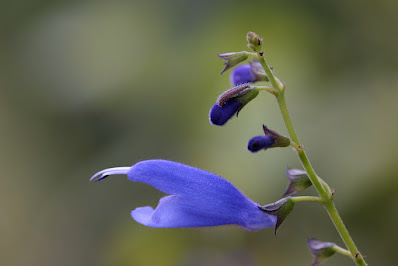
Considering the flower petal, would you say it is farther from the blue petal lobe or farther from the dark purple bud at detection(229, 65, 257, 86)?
the dark purple bud at detection(229, 65, 257, 86)

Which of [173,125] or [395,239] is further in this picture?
[173,125]

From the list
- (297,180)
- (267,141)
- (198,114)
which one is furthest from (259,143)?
(198,114)

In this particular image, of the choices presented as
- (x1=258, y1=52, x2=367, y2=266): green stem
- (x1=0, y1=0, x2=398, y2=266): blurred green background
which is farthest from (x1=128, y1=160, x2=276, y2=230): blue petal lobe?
(x1=0, y1=0, x2=398, y2=266): blurred green background

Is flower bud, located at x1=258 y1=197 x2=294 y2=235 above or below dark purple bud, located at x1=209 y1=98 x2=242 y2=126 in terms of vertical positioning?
below

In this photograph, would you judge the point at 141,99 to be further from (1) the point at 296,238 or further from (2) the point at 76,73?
(1) the point at 296,238

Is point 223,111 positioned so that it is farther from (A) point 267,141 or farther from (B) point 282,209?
(B) point 282,209

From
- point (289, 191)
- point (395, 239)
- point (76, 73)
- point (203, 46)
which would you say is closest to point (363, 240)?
point (395, 239)
